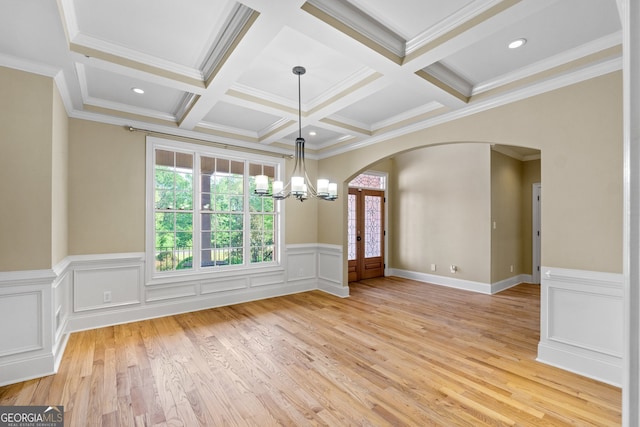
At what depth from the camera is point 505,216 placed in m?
6.11

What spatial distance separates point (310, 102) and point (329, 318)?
2965mm

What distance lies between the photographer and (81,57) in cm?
263

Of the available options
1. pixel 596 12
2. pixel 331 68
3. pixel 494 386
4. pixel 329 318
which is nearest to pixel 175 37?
pixel 331 68

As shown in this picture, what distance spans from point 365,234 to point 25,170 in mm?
5830

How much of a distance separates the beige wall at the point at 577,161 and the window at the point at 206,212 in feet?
12.4

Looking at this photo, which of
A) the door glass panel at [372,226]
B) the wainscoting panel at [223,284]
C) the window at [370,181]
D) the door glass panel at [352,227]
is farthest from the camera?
the door glass panel at [372,226]

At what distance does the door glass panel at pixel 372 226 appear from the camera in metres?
7.12

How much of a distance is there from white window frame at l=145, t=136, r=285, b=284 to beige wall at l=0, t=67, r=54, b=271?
152cm

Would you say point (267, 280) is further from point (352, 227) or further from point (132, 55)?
point (132, 55)

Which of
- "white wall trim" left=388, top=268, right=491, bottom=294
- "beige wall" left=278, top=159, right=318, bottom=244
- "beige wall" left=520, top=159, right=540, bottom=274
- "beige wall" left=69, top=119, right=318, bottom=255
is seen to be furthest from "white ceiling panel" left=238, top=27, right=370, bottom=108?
"beige wall" left=520, top=159, right=540, bottom=274

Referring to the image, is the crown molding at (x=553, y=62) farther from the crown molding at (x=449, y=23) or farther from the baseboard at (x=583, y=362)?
the baseboard at (x=583, y=362)

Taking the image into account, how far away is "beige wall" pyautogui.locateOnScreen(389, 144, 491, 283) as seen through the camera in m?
5.78

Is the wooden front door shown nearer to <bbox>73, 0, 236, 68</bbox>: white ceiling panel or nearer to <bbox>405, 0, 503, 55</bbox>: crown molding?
<bbox>405, 0, 503, 55</bbox>: crown molding

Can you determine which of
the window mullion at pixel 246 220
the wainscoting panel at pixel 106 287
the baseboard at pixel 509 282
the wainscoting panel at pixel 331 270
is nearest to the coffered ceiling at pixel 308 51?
the window mullion at pixel 246 220
